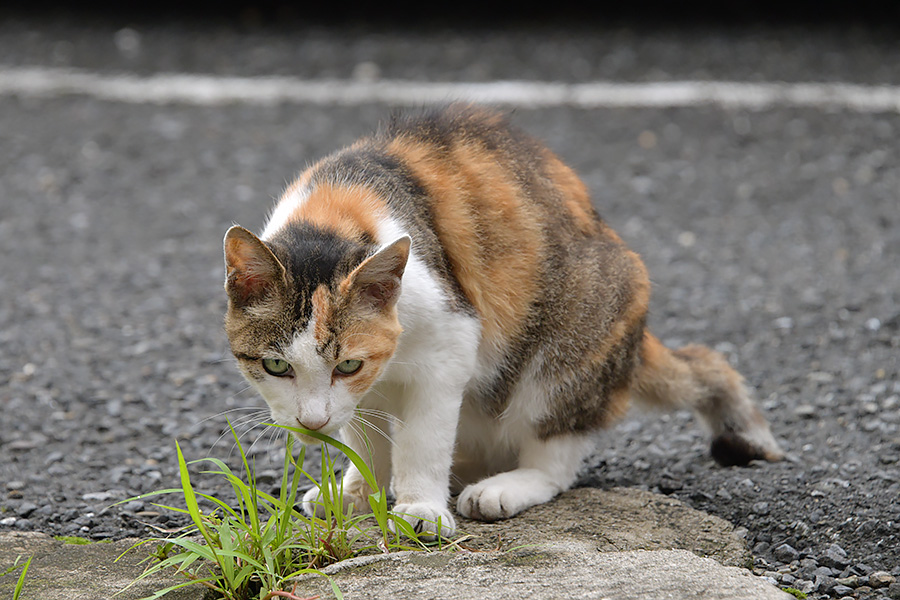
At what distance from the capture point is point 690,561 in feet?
9.45

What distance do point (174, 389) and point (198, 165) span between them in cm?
354

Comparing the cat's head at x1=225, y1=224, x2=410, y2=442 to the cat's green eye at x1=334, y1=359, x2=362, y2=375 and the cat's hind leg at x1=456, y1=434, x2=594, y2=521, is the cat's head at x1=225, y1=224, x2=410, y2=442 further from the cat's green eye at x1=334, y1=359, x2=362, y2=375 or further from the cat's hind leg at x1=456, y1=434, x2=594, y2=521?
the cat's hind leg at x1=456, y1=434, x2=594, y2=521

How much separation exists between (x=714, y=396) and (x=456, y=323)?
1353 mm

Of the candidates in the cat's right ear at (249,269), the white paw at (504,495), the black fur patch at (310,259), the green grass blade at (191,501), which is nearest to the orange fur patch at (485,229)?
the black fur patch at (310,259)

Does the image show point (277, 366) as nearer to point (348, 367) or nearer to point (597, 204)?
point (348, 367)

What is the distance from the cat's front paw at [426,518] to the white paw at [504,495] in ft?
0.71

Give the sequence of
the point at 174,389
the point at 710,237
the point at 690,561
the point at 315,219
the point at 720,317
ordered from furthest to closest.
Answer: the point at 710,237 → the point at 720,317 → the point at 174,389 → the point at 315,219 → the point at 690,561

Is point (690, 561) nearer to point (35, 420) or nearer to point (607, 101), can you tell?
point (35, 420)

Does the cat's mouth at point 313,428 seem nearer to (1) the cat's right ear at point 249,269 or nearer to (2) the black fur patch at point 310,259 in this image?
(2) the black fur patch at point 310,259

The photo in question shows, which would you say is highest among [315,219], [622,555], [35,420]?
[315,219]

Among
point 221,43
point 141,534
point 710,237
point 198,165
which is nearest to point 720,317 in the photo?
point 710,237

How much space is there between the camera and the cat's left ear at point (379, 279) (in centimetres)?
279

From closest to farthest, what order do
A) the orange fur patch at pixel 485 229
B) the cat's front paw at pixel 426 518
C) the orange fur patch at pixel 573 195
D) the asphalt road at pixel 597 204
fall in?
the cat's front paw at pixel 426 518 → the orange fur patch at pixel 485 229 → the orange fur patch at pixel 573 195 → the asphalt road at pixel 597 204

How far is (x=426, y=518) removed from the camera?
3.13m
